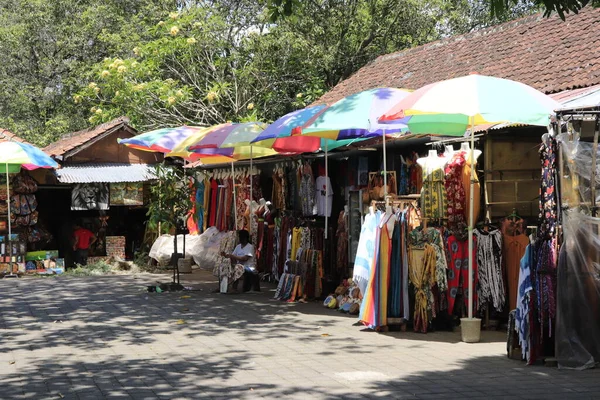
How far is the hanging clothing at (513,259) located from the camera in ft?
31.2

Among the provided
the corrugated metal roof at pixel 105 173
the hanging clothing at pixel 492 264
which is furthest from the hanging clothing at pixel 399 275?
the corrugated metal roof at pixel 105 173

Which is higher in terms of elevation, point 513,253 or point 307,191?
point 307,191

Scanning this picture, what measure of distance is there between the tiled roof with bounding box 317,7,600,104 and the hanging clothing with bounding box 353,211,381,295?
9.85 ft

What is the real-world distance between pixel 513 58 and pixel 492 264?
4.77m

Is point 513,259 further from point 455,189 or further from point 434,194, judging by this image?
point 434,194

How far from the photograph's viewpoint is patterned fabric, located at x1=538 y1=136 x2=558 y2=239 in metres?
7.68

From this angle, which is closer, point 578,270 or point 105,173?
point 578,270

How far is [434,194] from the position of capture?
9.90 metres

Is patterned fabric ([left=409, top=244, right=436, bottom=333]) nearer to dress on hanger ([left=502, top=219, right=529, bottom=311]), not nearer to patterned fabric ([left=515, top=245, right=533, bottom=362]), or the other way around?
dress on hanger ([left=502, top=219, right=529, bottom=311])

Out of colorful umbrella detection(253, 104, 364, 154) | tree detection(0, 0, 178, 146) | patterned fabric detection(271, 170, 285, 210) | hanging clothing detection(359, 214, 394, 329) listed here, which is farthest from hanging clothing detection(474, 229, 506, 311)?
tree detection(0, 0, 178, 146)

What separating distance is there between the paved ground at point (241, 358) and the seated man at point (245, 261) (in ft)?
4.92

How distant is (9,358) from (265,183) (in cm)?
885

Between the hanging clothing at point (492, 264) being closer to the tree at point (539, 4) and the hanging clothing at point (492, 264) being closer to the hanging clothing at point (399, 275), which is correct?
the hanging clothing at point (399, 275)

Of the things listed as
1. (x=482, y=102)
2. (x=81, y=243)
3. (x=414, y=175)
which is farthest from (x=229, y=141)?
(x=81, y=243)
